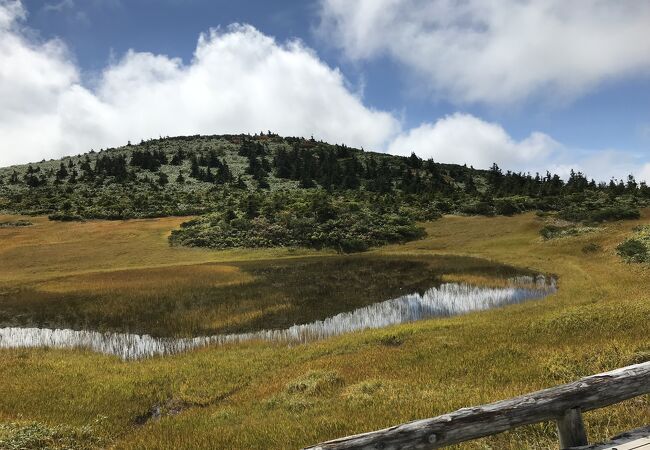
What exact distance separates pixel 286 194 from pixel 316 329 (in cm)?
6903

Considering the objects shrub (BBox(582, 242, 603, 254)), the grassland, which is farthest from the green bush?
the grassland

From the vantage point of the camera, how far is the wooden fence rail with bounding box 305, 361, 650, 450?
4.99 metres

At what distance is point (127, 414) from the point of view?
1223 centimetres

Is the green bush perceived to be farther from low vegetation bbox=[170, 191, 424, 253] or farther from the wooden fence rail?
the wooden fence rail

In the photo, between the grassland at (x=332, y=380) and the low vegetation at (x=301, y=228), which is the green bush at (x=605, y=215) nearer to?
the low vegetation at (x=301, y=228)

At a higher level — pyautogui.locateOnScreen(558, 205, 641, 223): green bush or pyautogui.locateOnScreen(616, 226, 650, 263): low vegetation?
pyautogui.locateOnScreen(558, 205, 641, 223): green bush

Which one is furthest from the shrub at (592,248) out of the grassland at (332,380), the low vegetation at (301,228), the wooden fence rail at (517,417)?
the wooden fence rail at (517,417)

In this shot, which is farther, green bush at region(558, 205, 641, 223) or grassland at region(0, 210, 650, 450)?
green bush at region(558, 205, 641, 223)

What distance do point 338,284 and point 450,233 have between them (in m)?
31.1

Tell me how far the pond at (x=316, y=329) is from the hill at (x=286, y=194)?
28407 millimetres

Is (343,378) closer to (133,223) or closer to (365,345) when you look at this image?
(365,345)

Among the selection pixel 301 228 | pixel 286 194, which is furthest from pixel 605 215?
pixel 286 194

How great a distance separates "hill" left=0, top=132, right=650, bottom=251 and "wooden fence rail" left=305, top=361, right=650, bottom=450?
49802 millimetres

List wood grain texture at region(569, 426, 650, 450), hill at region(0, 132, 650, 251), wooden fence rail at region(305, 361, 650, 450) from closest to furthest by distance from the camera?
wooden fence rail at region(305, 361, 650, 450), wood grain texture at region(569, 426, 650, 450), hill at region(0, 132, 650, 251)
